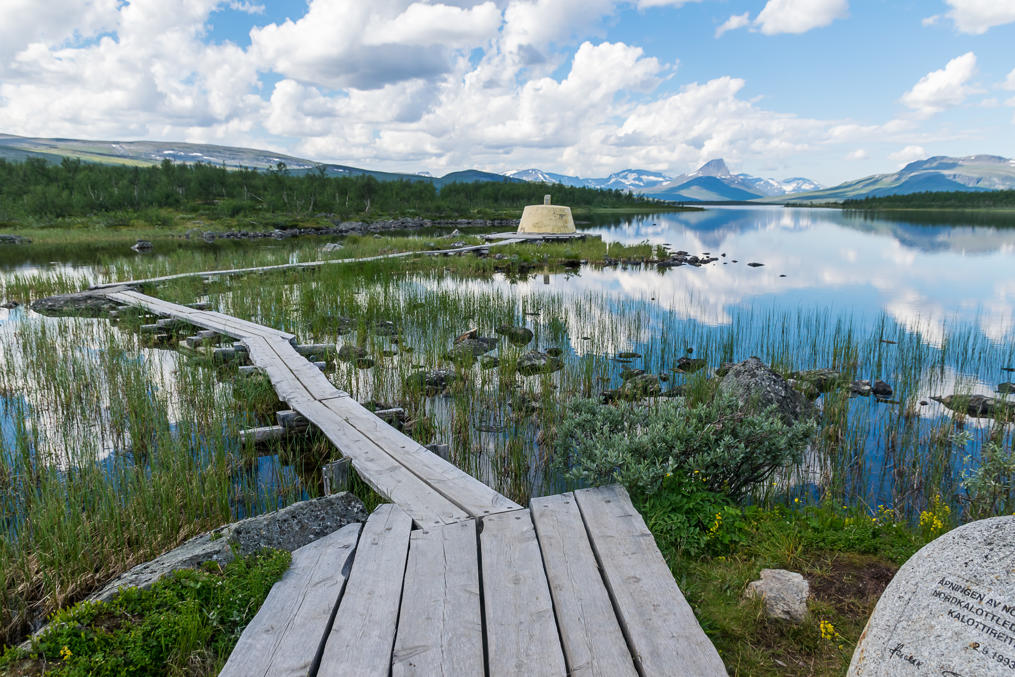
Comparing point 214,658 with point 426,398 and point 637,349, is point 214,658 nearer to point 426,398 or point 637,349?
point 426,398

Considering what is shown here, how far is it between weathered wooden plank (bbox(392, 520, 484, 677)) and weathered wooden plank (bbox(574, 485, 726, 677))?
63cm

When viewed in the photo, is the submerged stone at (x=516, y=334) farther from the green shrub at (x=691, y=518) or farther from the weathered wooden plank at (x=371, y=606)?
the weathered wooden plank at (x=371, y=606)

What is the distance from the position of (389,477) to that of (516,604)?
1669 millimetres

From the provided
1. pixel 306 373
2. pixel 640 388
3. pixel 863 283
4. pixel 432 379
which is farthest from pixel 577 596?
pixel 863 283

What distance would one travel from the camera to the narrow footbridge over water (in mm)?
2088

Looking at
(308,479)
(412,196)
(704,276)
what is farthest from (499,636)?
(412,196)

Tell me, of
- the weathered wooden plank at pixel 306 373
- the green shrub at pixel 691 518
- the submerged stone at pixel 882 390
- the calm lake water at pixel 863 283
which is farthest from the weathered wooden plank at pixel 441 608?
the calm lake water at pixel 863 283

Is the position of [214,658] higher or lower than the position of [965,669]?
lower

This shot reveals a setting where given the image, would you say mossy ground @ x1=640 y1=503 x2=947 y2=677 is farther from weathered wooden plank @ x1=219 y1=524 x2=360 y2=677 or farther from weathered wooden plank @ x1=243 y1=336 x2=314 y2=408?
weathered wooden plank @ x1=243 y1=336 x2=314 y2=408

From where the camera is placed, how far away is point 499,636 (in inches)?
87.0

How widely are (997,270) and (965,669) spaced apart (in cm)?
2468

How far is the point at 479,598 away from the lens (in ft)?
8.09

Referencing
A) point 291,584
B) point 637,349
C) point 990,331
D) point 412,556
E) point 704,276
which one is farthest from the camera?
point 704,276

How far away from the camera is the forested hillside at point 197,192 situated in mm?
46094
